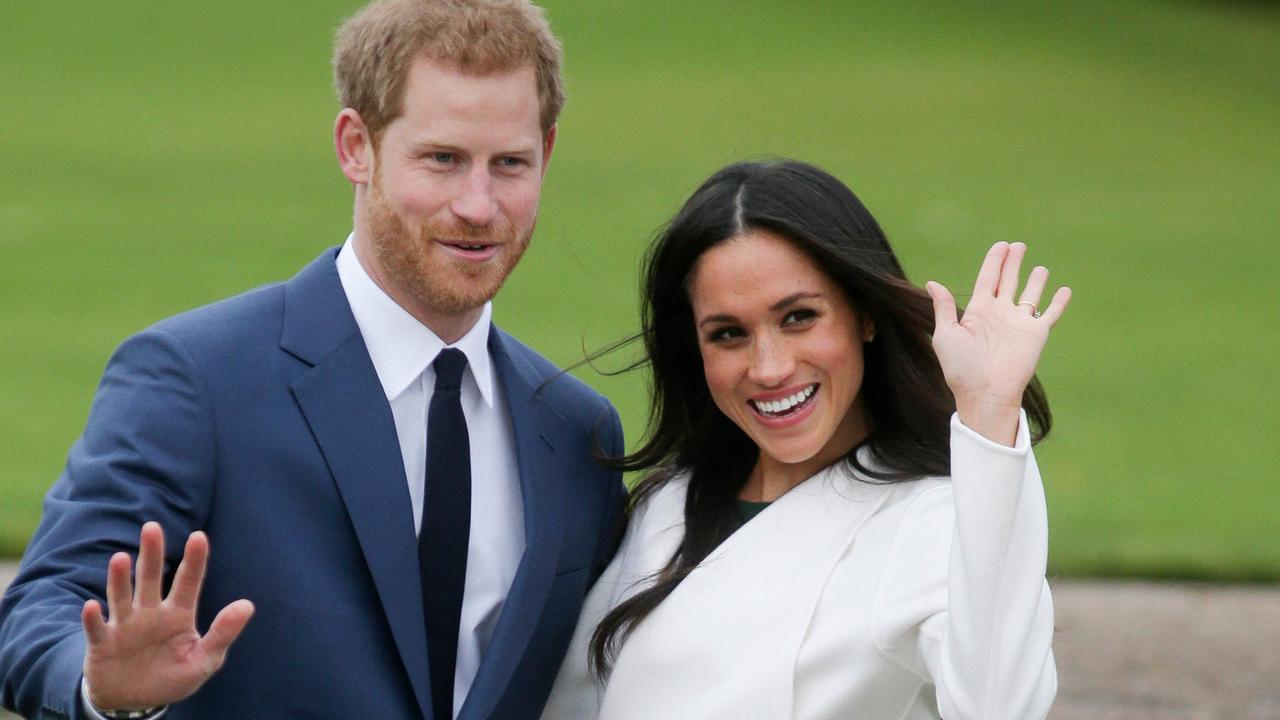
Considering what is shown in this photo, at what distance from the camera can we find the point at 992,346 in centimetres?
313

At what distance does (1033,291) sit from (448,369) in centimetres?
106

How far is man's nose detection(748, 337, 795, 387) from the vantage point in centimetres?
353

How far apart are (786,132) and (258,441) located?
50.9 ft

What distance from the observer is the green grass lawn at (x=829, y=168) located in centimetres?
1089

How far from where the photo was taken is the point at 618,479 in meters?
3.91

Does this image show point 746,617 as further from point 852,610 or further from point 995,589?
point 995,589

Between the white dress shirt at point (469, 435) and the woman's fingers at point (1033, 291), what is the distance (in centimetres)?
101

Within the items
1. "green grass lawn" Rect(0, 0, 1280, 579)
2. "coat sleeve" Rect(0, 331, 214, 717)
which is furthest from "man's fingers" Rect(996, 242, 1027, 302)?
"green grass lawn" Rect(0, 0, 1280, 579)

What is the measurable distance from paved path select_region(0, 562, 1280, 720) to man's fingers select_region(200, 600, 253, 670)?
3387mm

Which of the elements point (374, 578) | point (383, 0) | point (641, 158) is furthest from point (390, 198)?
point (641, 158)

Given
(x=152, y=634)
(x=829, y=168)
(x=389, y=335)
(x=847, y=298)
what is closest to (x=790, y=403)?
(x=847, y=298)

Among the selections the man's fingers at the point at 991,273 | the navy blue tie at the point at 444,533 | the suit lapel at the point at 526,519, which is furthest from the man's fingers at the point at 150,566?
the man's fingers at the point at 991,273

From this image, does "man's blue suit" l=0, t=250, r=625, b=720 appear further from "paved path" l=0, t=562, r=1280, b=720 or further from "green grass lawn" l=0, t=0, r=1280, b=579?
"green grass lawn" l=0, t=0, r=1280, b=579

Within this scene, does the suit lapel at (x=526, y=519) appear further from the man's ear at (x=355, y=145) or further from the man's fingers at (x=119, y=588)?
the man's fingers at (x=119, y=588)
